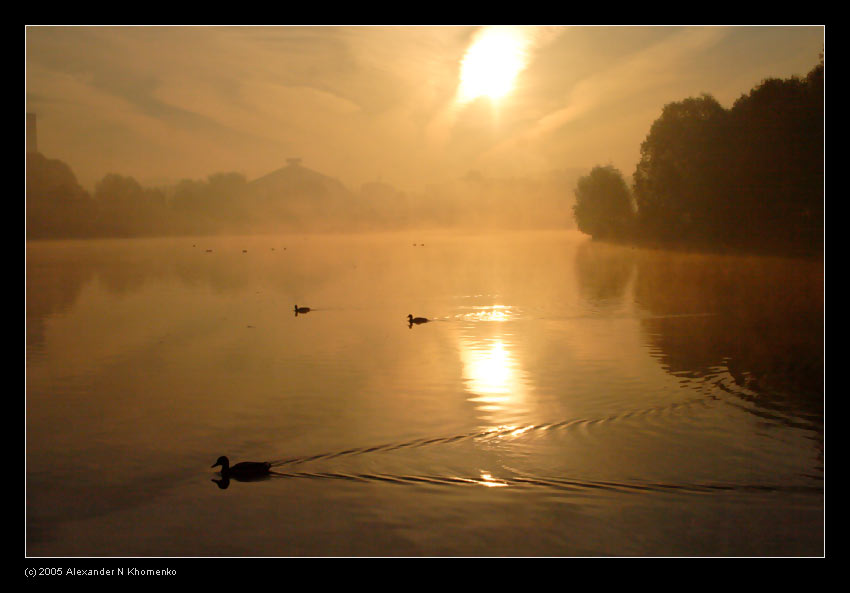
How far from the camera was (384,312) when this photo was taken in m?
39.8

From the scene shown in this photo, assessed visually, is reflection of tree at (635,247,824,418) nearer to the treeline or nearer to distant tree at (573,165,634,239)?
the treeline

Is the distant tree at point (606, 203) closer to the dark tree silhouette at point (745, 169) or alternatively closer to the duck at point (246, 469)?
the dark tree silhouette at point (745, 169)

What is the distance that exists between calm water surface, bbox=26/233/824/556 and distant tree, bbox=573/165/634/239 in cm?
8647

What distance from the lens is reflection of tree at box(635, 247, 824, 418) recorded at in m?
21.5

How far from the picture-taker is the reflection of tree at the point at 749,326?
21478mm

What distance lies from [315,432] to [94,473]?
4.61m

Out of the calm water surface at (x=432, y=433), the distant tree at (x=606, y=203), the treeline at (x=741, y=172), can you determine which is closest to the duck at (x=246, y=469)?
the calm water surface at (x=432, y=433)

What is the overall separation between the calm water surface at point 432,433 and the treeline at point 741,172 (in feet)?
91.7

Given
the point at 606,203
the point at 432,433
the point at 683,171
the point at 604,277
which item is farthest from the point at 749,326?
the point at 606,203

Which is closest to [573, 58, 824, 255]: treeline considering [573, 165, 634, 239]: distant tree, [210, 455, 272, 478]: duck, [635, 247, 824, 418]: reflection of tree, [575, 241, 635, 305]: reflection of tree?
[635, 247, 824, 418]: reflection of tree


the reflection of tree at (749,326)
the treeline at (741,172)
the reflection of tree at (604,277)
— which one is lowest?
the reflection of tree at (749,326)

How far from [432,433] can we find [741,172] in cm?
5881

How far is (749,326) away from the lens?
31.9m
